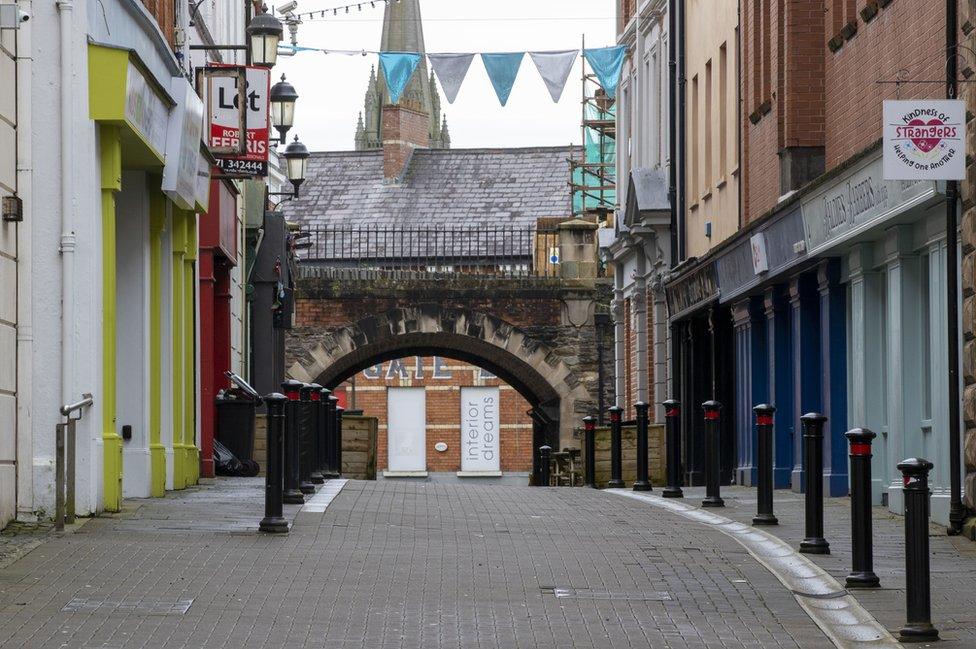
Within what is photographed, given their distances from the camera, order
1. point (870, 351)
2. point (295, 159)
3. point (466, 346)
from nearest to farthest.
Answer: point (870, 351) < point (295, 159) < point (466, 346)

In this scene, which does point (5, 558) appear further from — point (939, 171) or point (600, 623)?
point (939, 171)

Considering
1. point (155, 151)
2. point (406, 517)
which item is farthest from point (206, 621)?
point (155, 151)

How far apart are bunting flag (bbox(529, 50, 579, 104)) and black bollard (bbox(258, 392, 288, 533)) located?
17893 mm

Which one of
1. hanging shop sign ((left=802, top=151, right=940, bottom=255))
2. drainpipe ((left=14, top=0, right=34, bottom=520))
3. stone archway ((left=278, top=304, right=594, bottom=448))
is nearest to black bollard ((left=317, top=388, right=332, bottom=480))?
hanging shop sign ((left=802, top=151, right=940, bottom=255))

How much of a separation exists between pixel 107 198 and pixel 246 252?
50.5 feet

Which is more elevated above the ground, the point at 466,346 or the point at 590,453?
the point at 466,346

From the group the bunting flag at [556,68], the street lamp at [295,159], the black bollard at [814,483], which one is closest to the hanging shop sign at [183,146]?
the black bollard at [814,483]

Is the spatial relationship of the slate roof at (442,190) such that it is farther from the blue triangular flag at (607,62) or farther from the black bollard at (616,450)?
the black bollard at (616,450)

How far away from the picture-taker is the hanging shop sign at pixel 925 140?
12562 millimetres

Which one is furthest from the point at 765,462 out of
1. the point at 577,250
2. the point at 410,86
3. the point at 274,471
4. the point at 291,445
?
the point at 410,86

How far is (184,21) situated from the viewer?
65.0 ft

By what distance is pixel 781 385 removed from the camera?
21141 millimetres

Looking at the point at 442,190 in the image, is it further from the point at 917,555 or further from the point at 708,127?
the point at 917,555

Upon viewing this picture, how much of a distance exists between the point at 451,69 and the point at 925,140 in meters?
17.2
